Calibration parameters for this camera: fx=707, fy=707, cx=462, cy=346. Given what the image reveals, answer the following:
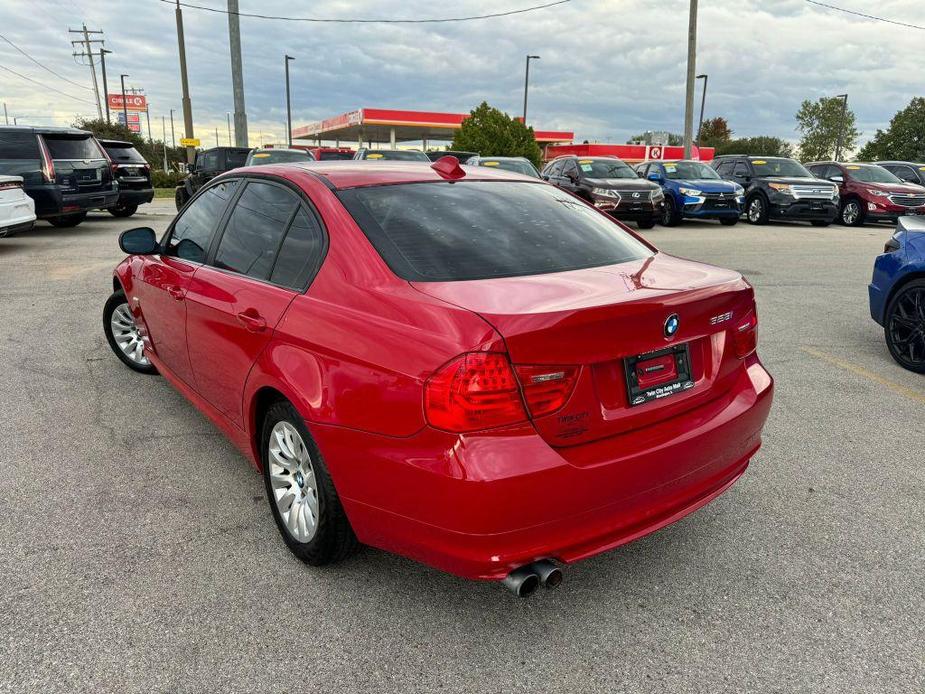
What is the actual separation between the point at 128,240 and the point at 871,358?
18.6 feet

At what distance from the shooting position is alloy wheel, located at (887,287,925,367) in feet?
17.8

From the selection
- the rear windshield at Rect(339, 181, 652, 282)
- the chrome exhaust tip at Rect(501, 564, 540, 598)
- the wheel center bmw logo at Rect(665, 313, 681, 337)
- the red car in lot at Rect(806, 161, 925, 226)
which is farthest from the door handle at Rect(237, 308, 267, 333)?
the red car in lot at Rect(806, 161, 925, 226)

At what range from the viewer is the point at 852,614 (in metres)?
2.53

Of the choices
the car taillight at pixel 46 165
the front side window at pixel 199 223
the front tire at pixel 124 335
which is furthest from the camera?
the car taillight at pixel 46 165

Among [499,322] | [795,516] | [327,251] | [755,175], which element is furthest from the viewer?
[755,175]

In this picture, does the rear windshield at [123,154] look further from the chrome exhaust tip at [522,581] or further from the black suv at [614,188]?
the chrome exhaust tip at [522,581]

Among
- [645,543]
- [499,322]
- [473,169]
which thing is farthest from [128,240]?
[645,543]

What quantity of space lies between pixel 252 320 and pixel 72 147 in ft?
42.6

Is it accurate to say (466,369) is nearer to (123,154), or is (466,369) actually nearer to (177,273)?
(177,273)

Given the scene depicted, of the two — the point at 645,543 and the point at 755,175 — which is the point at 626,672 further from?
the point at 755,175

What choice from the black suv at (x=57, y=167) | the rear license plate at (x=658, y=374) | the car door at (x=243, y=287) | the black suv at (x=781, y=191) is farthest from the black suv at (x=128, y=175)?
the rear license plate at (x=658, y=374)

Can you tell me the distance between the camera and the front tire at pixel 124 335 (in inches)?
204

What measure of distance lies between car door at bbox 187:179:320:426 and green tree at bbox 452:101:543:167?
45.6 m

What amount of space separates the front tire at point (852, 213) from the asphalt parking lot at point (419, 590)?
52.7 feet
